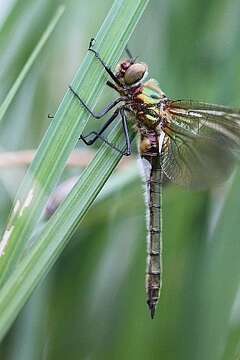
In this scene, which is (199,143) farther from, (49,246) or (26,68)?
(49,246)

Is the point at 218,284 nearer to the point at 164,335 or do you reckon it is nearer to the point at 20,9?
the point at 164,335

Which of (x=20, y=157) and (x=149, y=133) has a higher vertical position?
(x=149, y=133)

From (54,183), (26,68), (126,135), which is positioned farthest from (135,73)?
(54,183)

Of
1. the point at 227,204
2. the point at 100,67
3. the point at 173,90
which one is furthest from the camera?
the point at 173,90

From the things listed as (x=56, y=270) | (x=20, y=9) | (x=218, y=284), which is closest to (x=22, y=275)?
(x=218, y=284)

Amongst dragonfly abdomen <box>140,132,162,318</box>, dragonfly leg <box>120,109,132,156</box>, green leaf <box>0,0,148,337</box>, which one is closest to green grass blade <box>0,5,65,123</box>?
green leaf <box>0,0,148,337</box>

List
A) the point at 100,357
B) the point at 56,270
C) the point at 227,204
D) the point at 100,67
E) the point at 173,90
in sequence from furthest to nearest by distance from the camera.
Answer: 1. the point at 173,90
2. the point at 56,270
3. the point at 100,357
4. the point at 227,204
5. the point at 100,67
